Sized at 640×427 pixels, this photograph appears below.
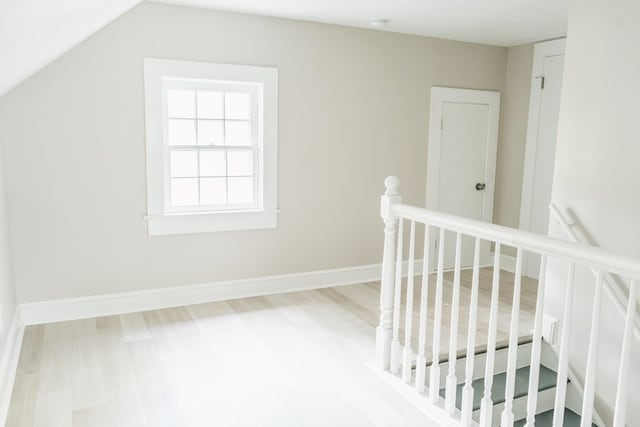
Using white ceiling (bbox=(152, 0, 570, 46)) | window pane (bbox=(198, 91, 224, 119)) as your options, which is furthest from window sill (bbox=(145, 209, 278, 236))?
white ceiling (bbox=(152, 0, 570, 46))

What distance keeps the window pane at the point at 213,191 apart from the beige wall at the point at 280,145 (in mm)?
279

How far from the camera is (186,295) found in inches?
159

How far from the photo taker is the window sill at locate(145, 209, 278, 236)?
152 inches

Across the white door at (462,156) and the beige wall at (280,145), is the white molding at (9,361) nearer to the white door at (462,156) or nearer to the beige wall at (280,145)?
the beige wall at (280,145)

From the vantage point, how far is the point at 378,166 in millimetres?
4746

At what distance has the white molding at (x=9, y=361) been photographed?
2465 mm

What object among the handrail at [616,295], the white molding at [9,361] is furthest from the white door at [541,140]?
the white molding at [9,361]

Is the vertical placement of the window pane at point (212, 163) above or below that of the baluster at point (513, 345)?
above

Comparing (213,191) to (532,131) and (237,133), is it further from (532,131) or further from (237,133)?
(532,131)

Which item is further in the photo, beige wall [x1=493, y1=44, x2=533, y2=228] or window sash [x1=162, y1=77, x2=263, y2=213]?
beige wall [x1=493, y1=44, x2=533, y2=228]

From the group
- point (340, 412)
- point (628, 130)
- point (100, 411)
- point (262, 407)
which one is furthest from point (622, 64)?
point (100, 411)

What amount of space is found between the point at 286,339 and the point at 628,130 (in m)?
2.41

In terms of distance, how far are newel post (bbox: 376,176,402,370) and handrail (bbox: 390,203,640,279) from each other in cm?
23

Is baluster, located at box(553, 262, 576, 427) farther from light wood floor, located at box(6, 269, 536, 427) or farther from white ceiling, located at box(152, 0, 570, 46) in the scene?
white ceiling, located at box(152, 0, 570, 46)
